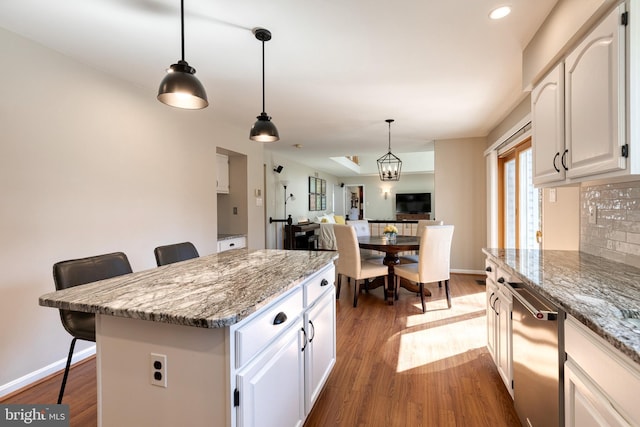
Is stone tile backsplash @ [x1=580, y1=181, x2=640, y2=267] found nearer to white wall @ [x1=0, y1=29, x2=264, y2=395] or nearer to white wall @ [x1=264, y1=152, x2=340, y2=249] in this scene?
white wall @ [x1=0, y1=29, x2=264, y2=395]

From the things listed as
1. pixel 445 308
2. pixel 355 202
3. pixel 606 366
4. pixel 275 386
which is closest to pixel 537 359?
pixel 606 366

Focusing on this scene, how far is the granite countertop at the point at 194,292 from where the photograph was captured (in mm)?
947

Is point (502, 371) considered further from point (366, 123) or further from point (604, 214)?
point (366, 123)

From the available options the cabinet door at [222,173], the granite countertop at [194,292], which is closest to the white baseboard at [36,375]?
the granite countertop at [194,292]

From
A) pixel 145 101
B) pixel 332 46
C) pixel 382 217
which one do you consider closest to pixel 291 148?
pixel 145 101

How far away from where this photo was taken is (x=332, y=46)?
2.18 meters

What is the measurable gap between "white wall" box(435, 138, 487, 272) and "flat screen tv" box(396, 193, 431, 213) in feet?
17.5

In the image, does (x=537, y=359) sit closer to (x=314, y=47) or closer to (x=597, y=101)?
(x=597, y=101)

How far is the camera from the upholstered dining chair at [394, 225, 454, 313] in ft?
10.8

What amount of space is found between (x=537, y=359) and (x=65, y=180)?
311 cm

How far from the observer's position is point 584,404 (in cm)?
92

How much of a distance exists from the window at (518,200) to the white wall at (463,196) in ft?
1.83

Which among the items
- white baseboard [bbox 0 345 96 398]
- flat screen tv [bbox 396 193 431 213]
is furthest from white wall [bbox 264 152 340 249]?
white baseboard [bbox 0 345 96 398]

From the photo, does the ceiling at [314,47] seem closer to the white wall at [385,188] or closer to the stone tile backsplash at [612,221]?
the stone tile backsplash at [612,221]
